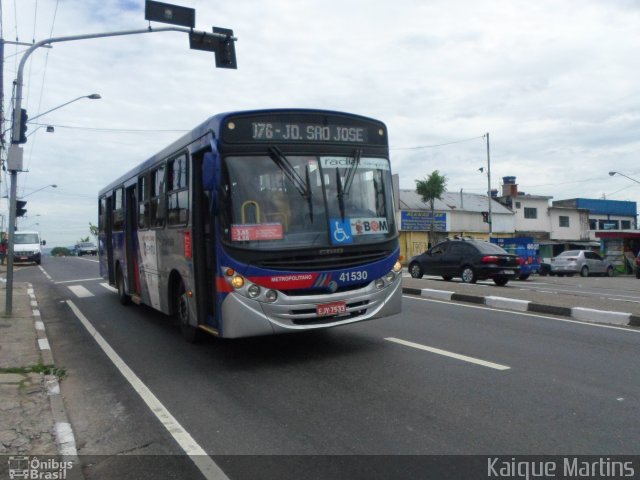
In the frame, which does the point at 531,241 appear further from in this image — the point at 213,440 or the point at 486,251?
the point at 213,440

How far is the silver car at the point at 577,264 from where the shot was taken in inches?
1235

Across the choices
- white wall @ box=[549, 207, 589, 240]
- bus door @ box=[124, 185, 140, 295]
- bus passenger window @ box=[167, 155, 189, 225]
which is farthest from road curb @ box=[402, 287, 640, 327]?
white wall @ box=[549, 207, 589, 240]

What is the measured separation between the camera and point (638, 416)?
472cm

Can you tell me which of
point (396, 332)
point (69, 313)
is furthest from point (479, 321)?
point (69, 313)

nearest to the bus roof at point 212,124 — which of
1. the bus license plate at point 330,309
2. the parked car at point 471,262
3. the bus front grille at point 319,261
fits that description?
the bus front grille at point 319,261

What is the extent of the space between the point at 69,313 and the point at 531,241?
22.3 metres

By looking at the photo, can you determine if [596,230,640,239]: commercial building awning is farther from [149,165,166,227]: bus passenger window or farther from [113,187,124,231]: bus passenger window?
[149,165,166,227]: bus passenger window

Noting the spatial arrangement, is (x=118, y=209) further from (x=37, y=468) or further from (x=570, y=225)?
(x=570, y=225)

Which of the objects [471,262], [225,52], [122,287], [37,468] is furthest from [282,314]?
[471,262]

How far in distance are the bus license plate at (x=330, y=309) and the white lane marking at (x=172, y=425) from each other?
2080 millimetres

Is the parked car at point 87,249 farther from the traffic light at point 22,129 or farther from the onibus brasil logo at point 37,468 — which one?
the onibus brasil logo at point 37,468

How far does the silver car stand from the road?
950 inches

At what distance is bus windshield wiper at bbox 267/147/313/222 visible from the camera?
261 inches

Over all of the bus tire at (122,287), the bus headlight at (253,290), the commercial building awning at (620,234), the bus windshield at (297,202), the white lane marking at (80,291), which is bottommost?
the white lane marking at (80,291)
